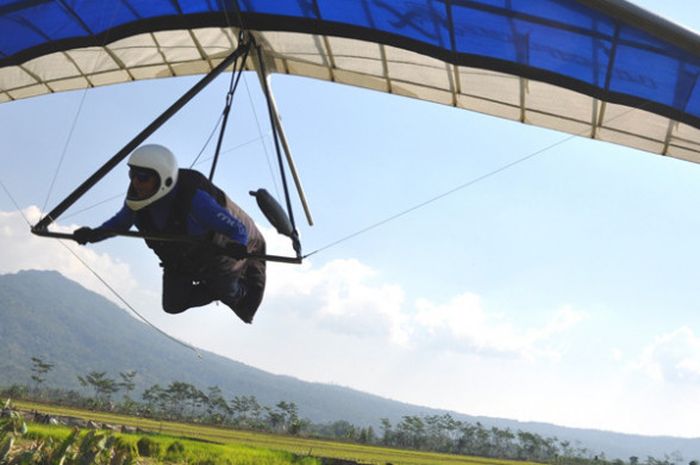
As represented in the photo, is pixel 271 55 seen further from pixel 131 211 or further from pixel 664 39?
pixel 664 39

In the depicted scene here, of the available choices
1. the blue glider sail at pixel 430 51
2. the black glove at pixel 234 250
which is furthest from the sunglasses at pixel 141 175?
the blue glider sail at pixel 430 51

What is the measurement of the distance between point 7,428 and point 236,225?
520 cm

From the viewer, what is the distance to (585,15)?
21.4 ft

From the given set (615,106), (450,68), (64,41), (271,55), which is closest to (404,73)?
(450,68)

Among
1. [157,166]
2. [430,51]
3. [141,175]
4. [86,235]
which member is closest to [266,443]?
[430,51]

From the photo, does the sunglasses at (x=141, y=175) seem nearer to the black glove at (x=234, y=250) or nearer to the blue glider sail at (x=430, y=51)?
the black glove at (x=234, y=250)

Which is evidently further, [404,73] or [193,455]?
[193,455]

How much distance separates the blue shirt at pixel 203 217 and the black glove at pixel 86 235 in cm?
63

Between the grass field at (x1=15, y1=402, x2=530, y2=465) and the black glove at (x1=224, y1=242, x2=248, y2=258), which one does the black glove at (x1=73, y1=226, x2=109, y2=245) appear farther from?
the grass field at (x1=15, y1=402, x2=530, y2=465)

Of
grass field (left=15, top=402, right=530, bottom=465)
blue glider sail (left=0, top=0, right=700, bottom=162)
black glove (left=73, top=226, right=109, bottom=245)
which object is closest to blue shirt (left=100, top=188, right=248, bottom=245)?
black glove (left=73, top=226, right=109, bottom=245)

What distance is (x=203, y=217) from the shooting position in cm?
589

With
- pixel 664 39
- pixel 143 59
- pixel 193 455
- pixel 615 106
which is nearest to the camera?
pixel 664 39

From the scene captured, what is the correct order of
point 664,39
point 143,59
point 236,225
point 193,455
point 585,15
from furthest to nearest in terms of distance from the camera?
point 193,455, point 143,59, point 585,15, point 236,225, point 664,39

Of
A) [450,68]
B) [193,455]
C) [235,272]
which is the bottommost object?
[193,455]
